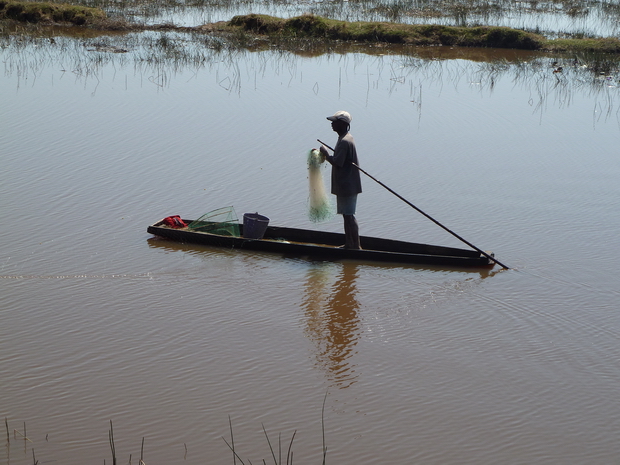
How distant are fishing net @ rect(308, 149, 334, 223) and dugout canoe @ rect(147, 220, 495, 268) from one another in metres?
0.23

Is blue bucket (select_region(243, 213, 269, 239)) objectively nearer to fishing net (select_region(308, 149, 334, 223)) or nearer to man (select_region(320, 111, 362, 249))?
fishing net (select_region(308, 149, 334, 223))

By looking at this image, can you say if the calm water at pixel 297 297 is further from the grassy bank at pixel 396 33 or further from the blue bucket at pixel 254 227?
the grassy bank at pixel 396 33

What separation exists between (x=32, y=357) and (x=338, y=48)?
14126mm

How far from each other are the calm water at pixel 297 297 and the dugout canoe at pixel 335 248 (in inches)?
4.6

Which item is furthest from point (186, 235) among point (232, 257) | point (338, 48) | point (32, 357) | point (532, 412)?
point (338, 48)

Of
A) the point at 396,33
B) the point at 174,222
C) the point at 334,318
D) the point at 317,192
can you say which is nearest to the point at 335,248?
the point at 317,192

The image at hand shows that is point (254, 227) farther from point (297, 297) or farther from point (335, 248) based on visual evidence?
point (297, 297)

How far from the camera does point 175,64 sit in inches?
563

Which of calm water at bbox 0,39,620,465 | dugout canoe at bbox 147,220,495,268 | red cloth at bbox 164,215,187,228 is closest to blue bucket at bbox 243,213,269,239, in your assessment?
dugout canoe at bbox 147,220,495,268

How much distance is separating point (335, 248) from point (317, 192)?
20.5 inches

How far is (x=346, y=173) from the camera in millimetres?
6051

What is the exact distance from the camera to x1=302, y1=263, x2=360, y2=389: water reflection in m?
4.59

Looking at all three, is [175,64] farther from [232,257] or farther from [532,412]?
[532,412]

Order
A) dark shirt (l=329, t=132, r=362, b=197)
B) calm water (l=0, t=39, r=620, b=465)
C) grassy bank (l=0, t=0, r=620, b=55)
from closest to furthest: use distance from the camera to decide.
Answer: calm water (l=0, t=39, r=620, b=465) → dark shirt (l=329, t=132, r=362, b=197) → grassy bank (l=0, t=0, r=620, b=55)
